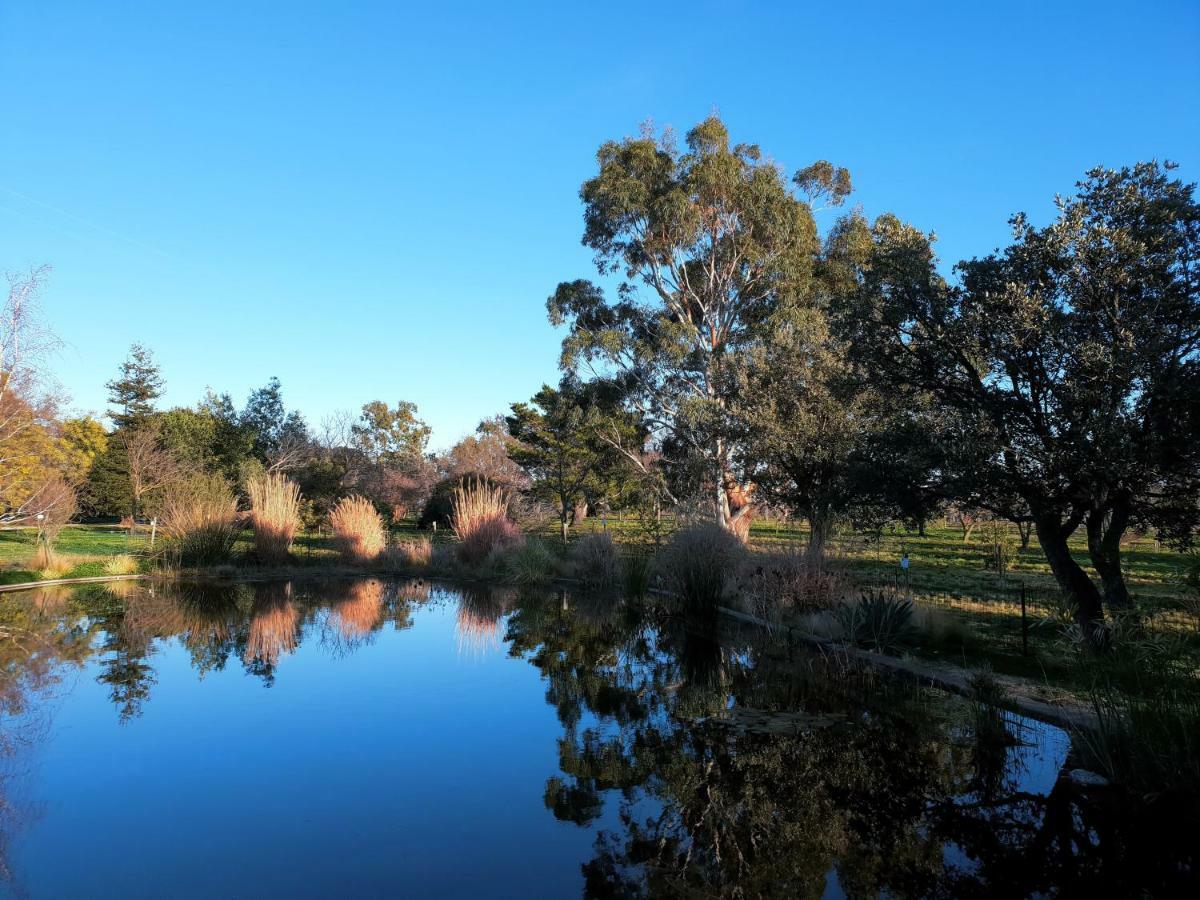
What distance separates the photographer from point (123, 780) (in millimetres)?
4098

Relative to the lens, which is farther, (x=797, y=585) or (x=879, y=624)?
(x=797, y=585)

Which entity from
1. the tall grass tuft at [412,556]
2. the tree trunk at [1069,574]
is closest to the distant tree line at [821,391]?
the tree trunk at [1069,574]

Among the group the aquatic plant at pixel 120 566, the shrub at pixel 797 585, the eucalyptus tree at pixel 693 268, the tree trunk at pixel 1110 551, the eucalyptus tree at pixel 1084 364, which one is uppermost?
the eucalyptus tree at pixel 693 268

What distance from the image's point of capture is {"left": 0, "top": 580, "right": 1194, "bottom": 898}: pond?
302 centimetres

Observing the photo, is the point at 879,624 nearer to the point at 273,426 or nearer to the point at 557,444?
the point at 557,444

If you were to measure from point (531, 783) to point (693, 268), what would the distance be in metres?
19.7

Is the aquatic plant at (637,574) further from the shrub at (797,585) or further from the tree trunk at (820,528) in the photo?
the shrub at (797,585)

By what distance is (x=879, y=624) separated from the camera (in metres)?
7.21

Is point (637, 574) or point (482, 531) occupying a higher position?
point (482, 531)

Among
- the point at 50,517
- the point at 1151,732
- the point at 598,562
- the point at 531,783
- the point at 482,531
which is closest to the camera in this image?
the point at 1151,732

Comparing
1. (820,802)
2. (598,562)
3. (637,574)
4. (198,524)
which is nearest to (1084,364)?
(820,802)

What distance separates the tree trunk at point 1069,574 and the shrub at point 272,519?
1421cm

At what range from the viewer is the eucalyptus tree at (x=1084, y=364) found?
6.02m

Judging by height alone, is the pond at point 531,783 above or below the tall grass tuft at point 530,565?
below
